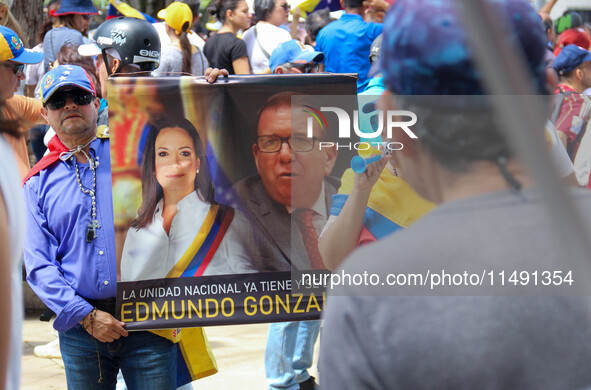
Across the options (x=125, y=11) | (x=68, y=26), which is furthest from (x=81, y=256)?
(x=125, y=11)

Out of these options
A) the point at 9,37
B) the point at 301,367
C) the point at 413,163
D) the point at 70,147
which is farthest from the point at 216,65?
the point at 413,163

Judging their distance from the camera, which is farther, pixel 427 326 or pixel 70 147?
pixel 70 147

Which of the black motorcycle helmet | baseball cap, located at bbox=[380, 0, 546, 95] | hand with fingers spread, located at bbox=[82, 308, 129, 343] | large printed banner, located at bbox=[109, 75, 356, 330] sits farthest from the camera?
the black motorcycle helmet

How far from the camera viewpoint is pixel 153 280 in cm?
362

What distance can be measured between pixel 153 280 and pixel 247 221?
0.49 meters

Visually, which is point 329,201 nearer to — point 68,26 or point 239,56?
point 239,56

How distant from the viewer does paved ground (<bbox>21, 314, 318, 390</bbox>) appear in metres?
Answer: 5.54

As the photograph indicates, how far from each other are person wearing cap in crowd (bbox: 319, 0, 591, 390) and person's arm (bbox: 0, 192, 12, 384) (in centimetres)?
56

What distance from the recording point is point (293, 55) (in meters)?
5.70

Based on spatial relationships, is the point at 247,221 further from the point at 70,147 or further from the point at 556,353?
the point at 556,353

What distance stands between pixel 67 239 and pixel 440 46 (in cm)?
255

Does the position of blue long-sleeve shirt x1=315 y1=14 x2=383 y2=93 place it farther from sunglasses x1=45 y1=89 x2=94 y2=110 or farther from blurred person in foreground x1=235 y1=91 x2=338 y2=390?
sunglasses x1=45 y1=89 x2=94 y2=110

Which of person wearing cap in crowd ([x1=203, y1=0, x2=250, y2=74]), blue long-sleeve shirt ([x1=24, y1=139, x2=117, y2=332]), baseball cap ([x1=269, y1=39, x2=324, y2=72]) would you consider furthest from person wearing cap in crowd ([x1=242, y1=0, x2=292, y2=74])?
blue long-sleeve shirt ([x1=24, y1=139, x2=117, y2=332])

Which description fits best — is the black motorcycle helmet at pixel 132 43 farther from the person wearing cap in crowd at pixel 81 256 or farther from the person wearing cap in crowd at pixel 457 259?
the person wearing cap in crowd at pixel 457 259
